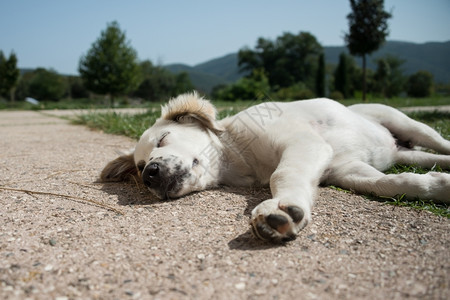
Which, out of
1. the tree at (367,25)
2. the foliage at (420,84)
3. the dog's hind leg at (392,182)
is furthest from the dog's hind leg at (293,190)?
the foliage at (420,84)

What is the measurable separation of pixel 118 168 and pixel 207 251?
6.20 ft

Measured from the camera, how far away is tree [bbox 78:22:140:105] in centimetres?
3288

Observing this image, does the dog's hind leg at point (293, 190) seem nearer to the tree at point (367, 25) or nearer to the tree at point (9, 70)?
the tree at point (367, 25)

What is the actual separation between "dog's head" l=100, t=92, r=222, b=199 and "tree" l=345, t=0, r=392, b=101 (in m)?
23.9

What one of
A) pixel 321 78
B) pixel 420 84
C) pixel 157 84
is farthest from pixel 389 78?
pixel 157 84

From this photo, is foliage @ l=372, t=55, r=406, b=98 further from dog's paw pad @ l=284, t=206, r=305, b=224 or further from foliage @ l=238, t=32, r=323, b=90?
dog's paw pad @ l=284, t=206, r=305, b=224

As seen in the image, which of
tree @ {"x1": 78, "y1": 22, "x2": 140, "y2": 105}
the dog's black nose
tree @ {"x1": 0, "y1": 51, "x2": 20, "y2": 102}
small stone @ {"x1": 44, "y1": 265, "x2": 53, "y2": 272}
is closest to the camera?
small stone @ {"x1": 44, "y1": 265, "x2": 53, "y2": 272}

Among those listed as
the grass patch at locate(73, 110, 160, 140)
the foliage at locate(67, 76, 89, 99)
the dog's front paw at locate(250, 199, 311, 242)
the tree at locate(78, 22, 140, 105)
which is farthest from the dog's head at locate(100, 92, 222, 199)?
the foliage at locate(67, 76, 89, 99)

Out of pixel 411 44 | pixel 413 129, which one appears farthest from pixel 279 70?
pixel 413 129

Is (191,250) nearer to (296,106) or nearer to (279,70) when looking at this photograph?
(296,106)

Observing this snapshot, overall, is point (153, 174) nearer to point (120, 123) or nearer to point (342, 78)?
point (120, 123)

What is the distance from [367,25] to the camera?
2527cm

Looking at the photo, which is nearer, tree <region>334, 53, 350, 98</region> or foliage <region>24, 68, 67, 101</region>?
tree <region>334, 53, 350, 98</region>

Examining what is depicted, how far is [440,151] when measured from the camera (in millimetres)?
3691
